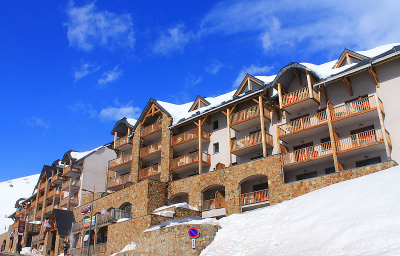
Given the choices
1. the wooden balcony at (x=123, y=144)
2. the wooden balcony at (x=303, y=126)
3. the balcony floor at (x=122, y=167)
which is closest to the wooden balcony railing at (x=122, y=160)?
the balcony floor at (x=122, y=167)

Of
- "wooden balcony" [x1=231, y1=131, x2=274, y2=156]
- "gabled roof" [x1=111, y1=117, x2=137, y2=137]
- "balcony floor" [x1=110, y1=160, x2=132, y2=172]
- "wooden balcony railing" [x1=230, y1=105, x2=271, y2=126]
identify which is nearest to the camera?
"wooden balcony" [x1=231, y1=131, x2=274, y2=156]

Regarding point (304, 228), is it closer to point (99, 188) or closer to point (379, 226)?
point (379, 226)

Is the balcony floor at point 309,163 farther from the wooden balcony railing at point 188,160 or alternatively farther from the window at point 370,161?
the wooden balcony railing at point 188,160

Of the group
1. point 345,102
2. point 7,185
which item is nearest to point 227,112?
point 345,102

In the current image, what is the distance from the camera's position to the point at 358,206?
16.5m

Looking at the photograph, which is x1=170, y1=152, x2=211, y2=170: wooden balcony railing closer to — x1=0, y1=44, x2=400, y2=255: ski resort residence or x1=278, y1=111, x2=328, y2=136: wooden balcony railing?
x1=0, y1=44, x2=400, y2=255: ski resort residence

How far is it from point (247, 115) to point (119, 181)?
56.5 ft

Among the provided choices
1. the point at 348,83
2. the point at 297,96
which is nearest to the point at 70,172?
the point at 297,96

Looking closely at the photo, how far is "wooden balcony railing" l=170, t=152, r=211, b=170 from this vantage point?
33.3 meters

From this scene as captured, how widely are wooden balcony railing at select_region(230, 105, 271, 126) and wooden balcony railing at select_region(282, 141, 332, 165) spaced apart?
4.69 metres

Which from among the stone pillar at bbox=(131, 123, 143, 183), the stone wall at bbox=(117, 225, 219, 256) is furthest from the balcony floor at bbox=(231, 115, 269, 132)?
the stone pillar at bbox=(131, 123, 143, 183)

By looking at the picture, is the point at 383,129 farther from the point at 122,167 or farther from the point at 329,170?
the point at 122,167

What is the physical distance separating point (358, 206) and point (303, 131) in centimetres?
1125

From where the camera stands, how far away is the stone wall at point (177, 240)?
20.4 metres
